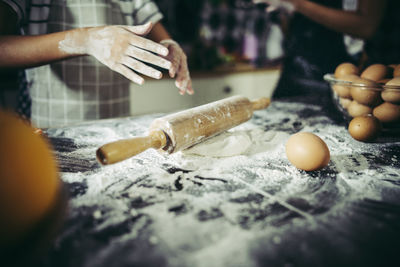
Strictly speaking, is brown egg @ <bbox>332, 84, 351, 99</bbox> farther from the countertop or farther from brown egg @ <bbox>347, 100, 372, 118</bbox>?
the countertop

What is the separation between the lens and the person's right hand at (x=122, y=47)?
816 millimetres

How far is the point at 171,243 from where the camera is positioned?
1.31 feet

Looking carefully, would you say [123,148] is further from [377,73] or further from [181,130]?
[377,73]

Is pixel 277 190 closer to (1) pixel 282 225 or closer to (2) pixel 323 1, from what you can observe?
(1) pixel 282 225

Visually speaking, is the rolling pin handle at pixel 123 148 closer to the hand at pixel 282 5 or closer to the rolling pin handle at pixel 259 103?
the rolling pin handle at pixel 259 103

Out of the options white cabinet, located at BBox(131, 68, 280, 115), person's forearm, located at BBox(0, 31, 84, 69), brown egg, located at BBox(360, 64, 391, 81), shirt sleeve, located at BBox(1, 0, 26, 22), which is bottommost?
white cabinet, located at BBox(131, 68, 280, 115)

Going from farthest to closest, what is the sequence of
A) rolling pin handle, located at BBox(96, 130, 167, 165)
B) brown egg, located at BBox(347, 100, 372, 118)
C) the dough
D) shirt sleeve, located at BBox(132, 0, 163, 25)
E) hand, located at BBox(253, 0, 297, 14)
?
hand, located at BBox(253, 0, 297, 14) < shirt sleeve, located at BBox(132, 0, 163, 25) < brown egg, located at BBox(347, 100, 372, 118) < the dough < rolling pin handle, located at BBox(96, 130, 167, 165)

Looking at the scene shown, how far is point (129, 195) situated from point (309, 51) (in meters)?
1.66

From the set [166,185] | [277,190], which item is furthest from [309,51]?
[166,185]

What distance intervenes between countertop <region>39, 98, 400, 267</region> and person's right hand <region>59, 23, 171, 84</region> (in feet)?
0.95

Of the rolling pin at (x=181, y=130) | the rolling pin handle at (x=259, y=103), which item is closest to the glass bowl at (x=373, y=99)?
the rolling pin handle at (x=259, y=103)

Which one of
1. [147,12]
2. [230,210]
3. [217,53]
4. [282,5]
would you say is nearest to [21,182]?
[230,210]

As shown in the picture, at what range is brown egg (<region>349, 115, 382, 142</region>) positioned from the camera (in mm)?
797

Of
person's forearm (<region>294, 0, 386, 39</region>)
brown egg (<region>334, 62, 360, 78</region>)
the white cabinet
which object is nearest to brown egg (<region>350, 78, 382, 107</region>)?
brown egg (<region>334, 62, 360, 78</region>)
